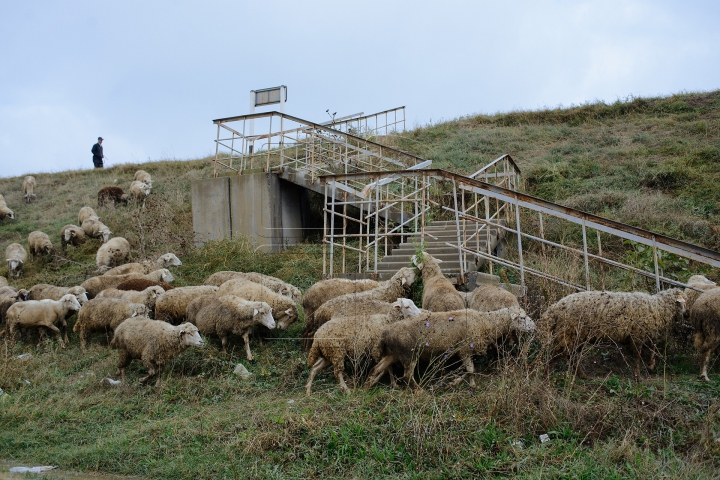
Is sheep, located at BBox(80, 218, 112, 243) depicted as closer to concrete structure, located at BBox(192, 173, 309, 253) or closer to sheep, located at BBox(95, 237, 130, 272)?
sheep, located at BBox(95, 237, 130, 272)

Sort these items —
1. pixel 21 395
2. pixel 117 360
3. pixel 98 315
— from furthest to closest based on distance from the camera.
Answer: pixel 98 315 → pixel 117 360 → pixel 21 395

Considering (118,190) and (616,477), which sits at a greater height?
(118,190)

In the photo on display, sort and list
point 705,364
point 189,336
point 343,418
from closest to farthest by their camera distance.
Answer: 1. point 343,418
2. point 705,364
3. point 189,336

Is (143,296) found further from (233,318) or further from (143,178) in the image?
(143,178)

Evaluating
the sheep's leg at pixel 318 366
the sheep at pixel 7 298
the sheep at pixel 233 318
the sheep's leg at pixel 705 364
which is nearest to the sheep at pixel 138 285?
the sheep at pixel 7 298

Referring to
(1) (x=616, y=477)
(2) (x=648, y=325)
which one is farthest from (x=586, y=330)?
(1) (x=616, y=477)

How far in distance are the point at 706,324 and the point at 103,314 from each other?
9677mm

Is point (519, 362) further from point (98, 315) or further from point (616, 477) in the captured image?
point (98, 315)

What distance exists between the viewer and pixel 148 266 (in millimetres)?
15883

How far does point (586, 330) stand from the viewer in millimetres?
8039

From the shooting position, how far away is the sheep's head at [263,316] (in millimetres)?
10023

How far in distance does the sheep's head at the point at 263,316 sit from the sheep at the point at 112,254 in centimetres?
891

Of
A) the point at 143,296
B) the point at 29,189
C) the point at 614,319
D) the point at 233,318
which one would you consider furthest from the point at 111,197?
the point at 614,319

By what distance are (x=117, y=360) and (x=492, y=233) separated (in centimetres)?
784
